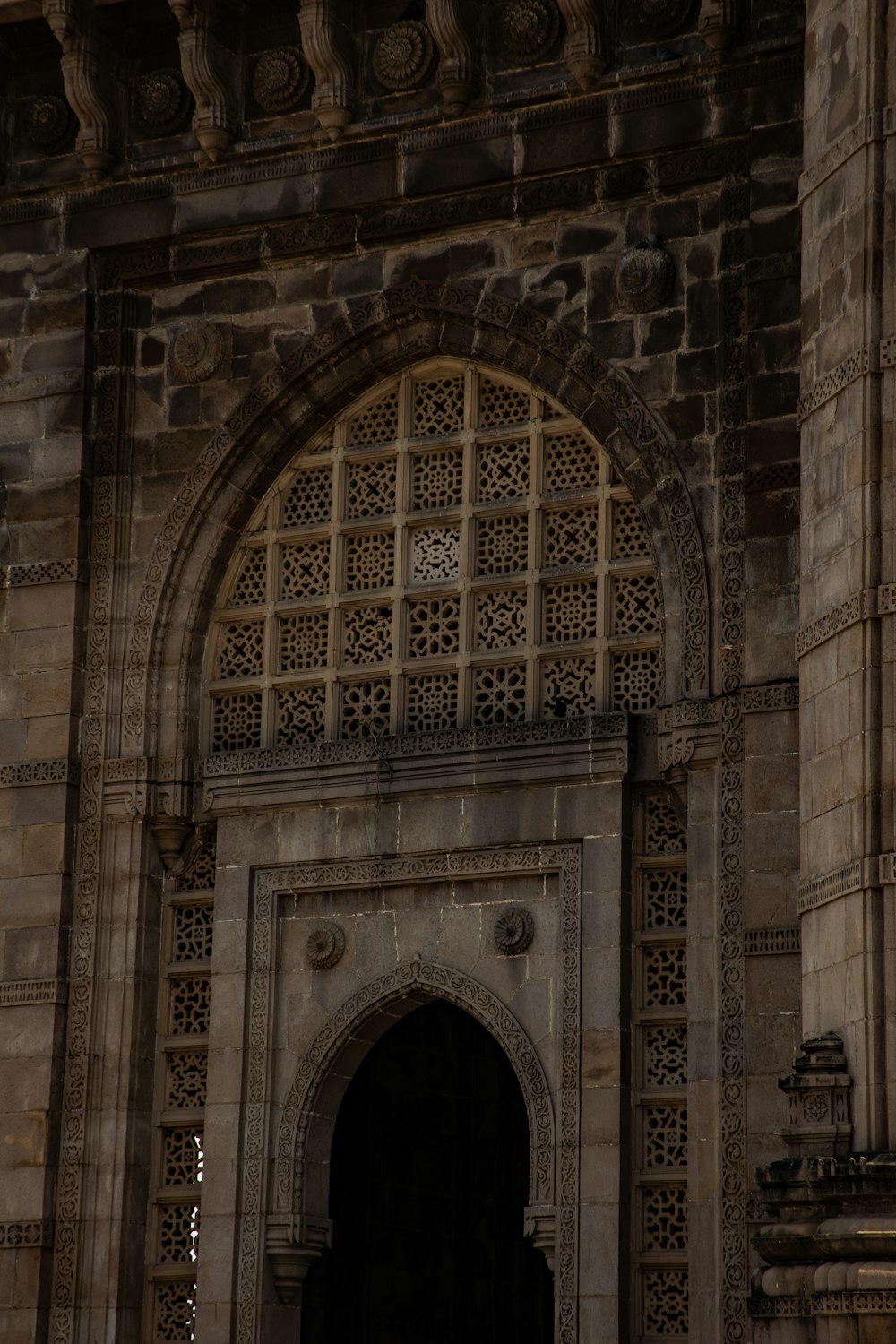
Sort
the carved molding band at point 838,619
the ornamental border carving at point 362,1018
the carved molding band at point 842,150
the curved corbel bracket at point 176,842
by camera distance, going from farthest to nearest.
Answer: the curved corbel bracket at point 176,842, the ornamental border carving at point 362,1018, the carved molding band at point 842,150, the carved molding band at point 838,619

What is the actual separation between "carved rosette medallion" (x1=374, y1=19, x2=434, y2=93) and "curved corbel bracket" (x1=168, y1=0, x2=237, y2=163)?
0.76 metres

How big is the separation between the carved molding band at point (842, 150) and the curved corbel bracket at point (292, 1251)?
480 centimetres

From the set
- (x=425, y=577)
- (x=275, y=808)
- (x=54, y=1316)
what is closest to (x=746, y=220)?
(x=425, y=577)

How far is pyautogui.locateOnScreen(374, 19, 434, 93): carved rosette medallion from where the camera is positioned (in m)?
12.0

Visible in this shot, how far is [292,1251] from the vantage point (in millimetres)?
11164

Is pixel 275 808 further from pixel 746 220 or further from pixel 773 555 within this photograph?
pixel 746 220

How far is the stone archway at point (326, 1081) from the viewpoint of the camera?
11.1 meters

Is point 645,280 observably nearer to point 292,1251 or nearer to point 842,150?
point 842,150

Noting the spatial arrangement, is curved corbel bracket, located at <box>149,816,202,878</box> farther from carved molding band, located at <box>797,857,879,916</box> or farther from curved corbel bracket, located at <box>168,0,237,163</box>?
carved molding band, located at <box>797,857,879,916</box>

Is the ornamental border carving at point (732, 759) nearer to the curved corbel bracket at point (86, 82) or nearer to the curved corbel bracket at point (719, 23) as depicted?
the curved corbel bracket at point (719, 23)

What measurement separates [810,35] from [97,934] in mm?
5008

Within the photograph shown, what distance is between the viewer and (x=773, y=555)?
10797 millimetres

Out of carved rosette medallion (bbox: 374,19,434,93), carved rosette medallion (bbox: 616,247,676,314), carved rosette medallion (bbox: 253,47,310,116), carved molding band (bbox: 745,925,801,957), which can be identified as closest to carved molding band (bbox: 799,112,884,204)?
carved rosette medallion (bbox: 616,247,676,314)

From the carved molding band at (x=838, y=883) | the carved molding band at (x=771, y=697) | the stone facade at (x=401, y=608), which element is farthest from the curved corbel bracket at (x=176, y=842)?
the carved molding band at (x=838, y=883)
